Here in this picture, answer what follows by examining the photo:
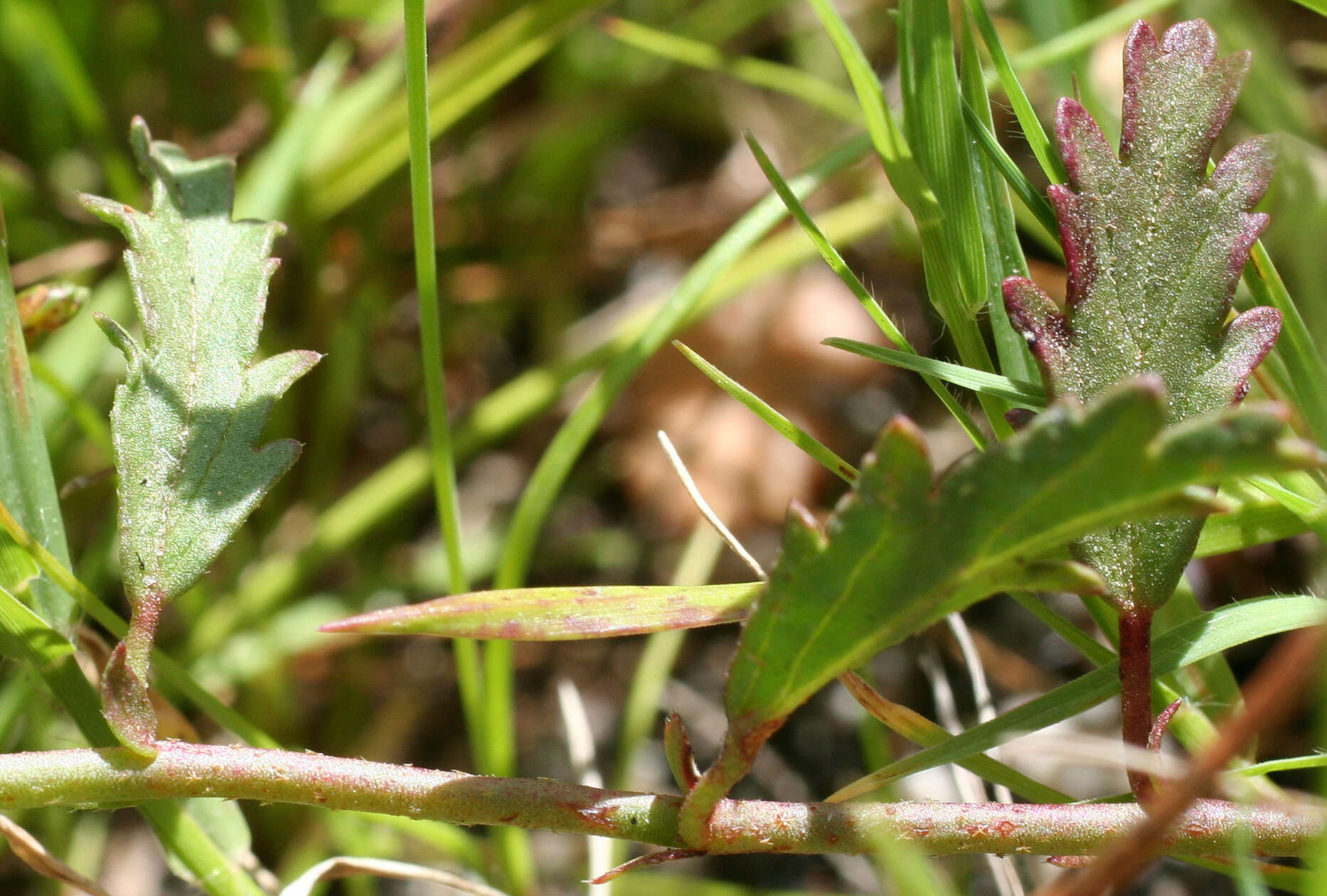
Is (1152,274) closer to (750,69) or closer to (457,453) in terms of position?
(750,69)

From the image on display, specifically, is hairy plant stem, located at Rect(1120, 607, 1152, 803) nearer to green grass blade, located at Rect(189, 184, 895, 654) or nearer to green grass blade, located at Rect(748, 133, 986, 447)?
green grass blade, located at Rect(748, 133, 986, 447)

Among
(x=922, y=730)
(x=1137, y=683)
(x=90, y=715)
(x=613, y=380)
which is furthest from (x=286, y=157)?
(x=1137, y=683)

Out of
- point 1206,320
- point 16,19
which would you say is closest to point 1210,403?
point 1206,320

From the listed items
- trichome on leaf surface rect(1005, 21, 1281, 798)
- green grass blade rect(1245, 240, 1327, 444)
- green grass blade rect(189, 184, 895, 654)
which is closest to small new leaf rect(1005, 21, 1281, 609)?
trichome on leaf surface rect(1005, 21, 1281, 798)

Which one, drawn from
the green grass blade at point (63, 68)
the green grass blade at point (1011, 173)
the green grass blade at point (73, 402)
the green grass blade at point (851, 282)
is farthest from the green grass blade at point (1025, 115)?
the green grass blade at point (63, 68)

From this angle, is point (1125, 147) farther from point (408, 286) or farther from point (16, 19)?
point (16, 19)

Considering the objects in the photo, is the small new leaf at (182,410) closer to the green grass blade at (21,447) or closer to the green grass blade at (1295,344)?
the green grass blade at (21,447)
